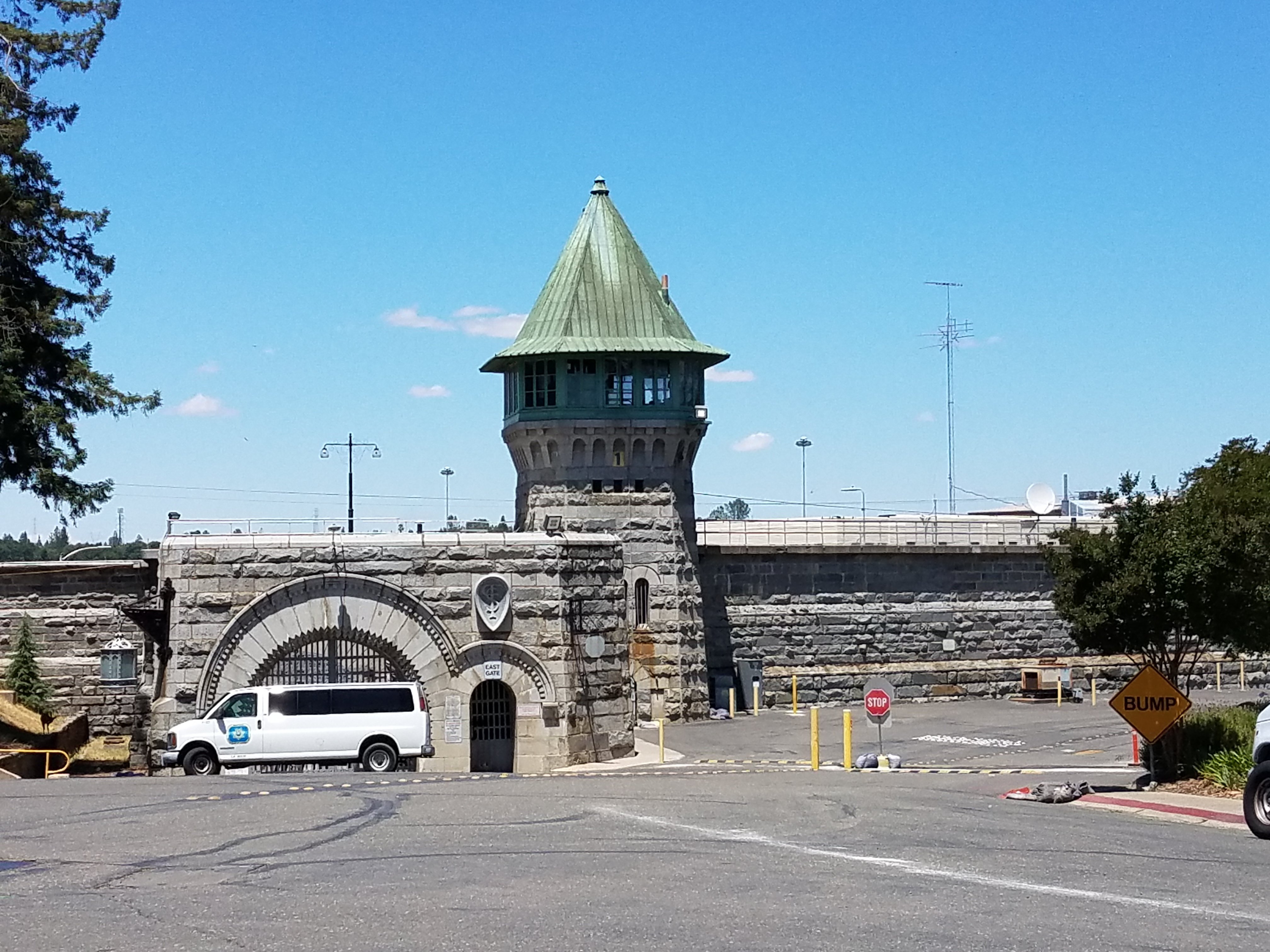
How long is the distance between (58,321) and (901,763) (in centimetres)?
1823

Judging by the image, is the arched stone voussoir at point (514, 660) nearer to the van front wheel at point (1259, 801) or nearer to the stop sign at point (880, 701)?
the stop sign at point (880, 701)

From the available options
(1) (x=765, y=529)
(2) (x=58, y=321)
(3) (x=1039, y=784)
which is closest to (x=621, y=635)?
(3) (x=1039, y=784)

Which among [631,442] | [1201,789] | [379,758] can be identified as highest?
[631,442]

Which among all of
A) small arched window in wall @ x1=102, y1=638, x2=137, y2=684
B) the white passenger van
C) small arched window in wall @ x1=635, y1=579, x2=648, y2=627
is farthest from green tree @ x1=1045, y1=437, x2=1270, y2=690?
small arched window in wall @ x1=635, y1=579, x2=648, y2=627

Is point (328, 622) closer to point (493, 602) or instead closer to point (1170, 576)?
point (493, 602)

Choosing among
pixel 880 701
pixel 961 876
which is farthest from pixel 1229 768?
pixel 961 876

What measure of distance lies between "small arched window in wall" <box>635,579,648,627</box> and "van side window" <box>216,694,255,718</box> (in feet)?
49.0

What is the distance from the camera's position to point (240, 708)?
2617 centimetres

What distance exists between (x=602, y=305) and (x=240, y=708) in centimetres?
1749

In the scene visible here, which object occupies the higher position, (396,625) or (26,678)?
(396,625)

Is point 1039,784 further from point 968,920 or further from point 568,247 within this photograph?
point 568,247

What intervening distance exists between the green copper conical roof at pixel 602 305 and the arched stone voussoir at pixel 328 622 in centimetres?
1211

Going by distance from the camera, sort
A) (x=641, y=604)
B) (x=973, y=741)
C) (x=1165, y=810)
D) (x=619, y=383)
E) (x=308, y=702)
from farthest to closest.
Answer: (x=619, y=383) < (x=641, y=604) < (x=973, y=741) < (x=308, y=702) < (x=1165, y=810)

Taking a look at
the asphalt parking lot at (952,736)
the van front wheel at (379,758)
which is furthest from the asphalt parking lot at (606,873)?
the asphalt parking lot at (952,736)
